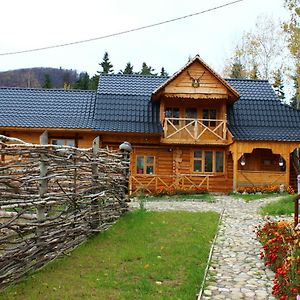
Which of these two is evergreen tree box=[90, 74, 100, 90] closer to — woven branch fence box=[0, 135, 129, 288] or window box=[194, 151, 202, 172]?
window box=[194, 151, 202, 172]

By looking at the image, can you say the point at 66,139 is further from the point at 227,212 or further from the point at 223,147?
the point at 227,212

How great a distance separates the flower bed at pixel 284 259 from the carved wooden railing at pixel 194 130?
45.2ft

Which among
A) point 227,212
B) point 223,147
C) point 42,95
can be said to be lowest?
point 227,212

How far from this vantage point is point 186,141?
21.8m

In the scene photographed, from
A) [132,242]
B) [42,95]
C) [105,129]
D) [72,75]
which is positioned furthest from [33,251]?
[72,75]

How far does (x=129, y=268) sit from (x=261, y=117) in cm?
1857

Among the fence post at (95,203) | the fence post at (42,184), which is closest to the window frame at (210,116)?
the fence post at (95,203)

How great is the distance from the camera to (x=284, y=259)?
5.83 metres

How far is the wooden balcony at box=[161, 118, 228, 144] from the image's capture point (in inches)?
862

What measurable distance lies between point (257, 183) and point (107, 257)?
52.1ft

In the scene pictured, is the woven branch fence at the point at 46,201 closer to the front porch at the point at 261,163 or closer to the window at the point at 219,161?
the front porch at the point at 261,163

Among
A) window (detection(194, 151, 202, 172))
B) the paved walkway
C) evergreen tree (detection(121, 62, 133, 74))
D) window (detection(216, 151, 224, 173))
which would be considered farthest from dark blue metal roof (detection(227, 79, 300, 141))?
evergreen tree (detection(121, 62, 133, 74))

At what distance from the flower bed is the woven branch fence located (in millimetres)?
2932

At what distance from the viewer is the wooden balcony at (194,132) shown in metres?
21.9
